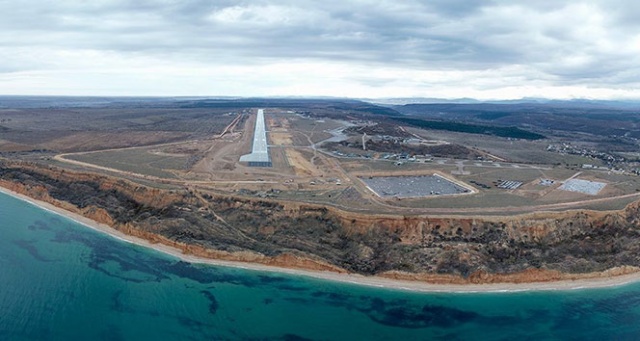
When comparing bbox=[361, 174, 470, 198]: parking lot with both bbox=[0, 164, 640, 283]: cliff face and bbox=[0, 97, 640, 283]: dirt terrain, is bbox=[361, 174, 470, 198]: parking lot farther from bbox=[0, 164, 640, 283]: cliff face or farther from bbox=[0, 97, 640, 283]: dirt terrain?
bbox=[0, 164, 640, 283]: cliff face

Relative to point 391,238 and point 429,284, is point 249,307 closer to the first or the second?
point 429,284

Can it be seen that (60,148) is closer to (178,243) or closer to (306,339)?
(178,243)

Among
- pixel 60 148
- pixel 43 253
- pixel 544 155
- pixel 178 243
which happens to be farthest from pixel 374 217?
pixel 60 148

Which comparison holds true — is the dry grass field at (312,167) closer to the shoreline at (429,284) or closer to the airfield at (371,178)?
the airfield at (371,178)

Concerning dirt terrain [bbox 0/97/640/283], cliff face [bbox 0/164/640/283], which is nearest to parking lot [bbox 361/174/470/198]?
dirt terrain [bbox 0/97/640/283]

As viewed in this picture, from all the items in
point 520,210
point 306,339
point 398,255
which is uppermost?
point 520,210

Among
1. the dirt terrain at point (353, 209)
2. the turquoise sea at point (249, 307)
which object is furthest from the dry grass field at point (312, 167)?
the turquoise sea at point (249, 307)
